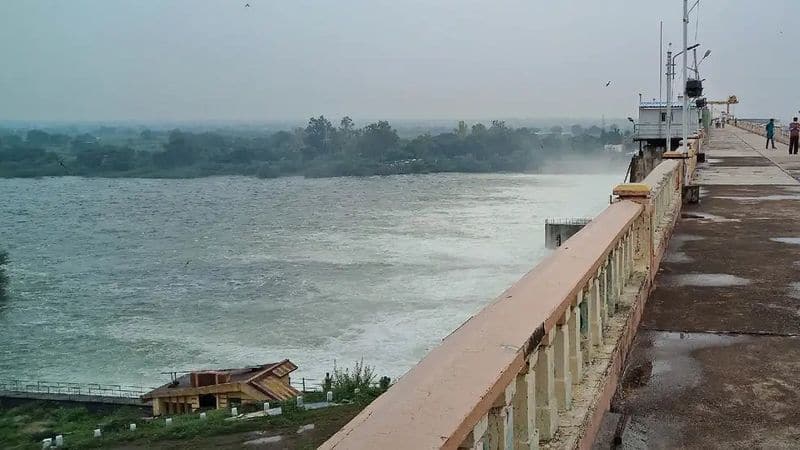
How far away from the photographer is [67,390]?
100 feet

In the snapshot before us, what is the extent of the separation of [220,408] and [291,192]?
8830 centimetres

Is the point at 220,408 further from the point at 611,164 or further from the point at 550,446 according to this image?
the point at 611,164

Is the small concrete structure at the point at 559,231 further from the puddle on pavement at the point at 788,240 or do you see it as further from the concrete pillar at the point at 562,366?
the concrete pillar at the point at 562,366

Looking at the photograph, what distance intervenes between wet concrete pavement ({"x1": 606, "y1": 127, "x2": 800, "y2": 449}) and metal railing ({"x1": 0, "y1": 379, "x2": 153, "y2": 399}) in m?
25.2

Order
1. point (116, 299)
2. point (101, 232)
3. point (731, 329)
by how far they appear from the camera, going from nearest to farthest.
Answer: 1. point (731, 329)
2. point (116, 299)
3. point (101, 232)

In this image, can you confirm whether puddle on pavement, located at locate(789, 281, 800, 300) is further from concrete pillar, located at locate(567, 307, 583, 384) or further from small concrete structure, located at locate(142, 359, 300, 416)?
small concrete structure, located at locate(142, 359, 300, 416)

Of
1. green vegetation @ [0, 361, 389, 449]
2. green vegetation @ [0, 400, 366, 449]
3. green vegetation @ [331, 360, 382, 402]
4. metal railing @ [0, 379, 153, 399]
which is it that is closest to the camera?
green vegetation @ [0, 361, 389, 449]

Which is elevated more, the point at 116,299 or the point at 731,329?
the point at 731,329

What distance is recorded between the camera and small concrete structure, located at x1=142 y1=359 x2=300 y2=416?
73.8 ft

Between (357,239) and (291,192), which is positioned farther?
(291,192)

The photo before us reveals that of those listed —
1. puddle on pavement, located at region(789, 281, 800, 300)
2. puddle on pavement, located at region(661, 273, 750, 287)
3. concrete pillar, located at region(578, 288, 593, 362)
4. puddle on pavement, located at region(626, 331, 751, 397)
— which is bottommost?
puddle on pavement, located at region(626, 331, 751, 397)

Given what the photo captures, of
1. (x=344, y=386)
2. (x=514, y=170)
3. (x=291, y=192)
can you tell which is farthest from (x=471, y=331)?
(x=514, y=170)

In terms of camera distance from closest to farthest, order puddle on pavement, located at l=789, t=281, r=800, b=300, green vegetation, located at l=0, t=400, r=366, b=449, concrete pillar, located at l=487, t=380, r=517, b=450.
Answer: concrete pillar, located at l=487, t=380, r=517, b=450, puddle on pavement, located at l=789, t=281, r=800, b=300, green vegetation, located at l=0, t=400, r=366, b=449

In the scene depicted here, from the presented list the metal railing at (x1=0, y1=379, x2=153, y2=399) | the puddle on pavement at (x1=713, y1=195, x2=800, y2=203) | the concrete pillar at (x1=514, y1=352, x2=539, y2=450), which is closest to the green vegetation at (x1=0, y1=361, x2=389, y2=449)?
the metal railing at (x1=0, y1=379, x2=153, y2=399)
